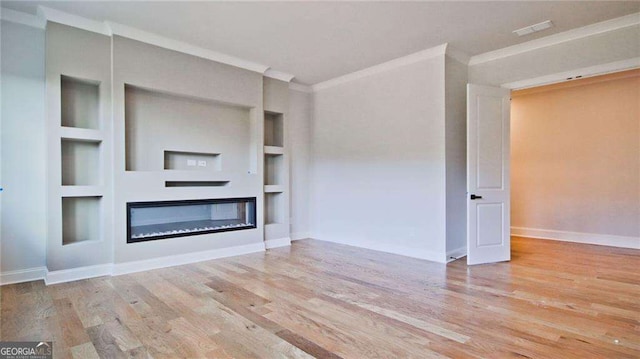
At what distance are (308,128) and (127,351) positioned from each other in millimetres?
4572

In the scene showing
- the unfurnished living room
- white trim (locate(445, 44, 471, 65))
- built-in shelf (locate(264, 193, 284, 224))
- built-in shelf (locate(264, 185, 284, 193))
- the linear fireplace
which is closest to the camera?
the unfurnished living room

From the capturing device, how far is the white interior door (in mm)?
4125

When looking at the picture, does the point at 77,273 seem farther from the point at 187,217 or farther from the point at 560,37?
the point at 560,37

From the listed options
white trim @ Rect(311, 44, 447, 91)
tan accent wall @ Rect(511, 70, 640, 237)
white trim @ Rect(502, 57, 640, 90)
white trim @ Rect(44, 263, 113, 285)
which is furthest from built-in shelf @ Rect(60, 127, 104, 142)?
tan accent wall @ Rect(511, 70, 640, 237)

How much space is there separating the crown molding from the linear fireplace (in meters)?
3.77

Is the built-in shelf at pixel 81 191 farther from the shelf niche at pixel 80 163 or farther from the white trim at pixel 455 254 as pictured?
the white trim at pixel 455 254

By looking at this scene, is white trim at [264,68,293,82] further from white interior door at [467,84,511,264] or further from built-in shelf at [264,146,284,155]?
white interior door at [467,84,511,264]

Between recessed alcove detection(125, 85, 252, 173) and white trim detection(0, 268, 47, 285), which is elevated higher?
recessed alcove detection(125, 85, 252, 173)

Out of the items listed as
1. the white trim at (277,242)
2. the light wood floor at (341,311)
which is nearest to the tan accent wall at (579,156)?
the light wood floor at (341,311)

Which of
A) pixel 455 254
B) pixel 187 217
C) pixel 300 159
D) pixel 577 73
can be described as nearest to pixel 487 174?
pixel 455 254

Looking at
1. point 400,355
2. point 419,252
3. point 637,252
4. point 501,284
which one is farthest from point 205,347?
point 637,252

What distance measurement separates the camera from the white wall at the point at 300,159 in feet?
19.1

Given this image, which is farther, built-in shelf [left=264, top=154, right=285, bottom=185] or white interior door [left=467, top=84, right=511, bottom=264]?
built-in shelf [left=264, top=154, right=285, bottom=185]

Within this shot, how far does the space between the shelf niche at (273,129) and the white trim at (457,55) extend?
265 centimetres
